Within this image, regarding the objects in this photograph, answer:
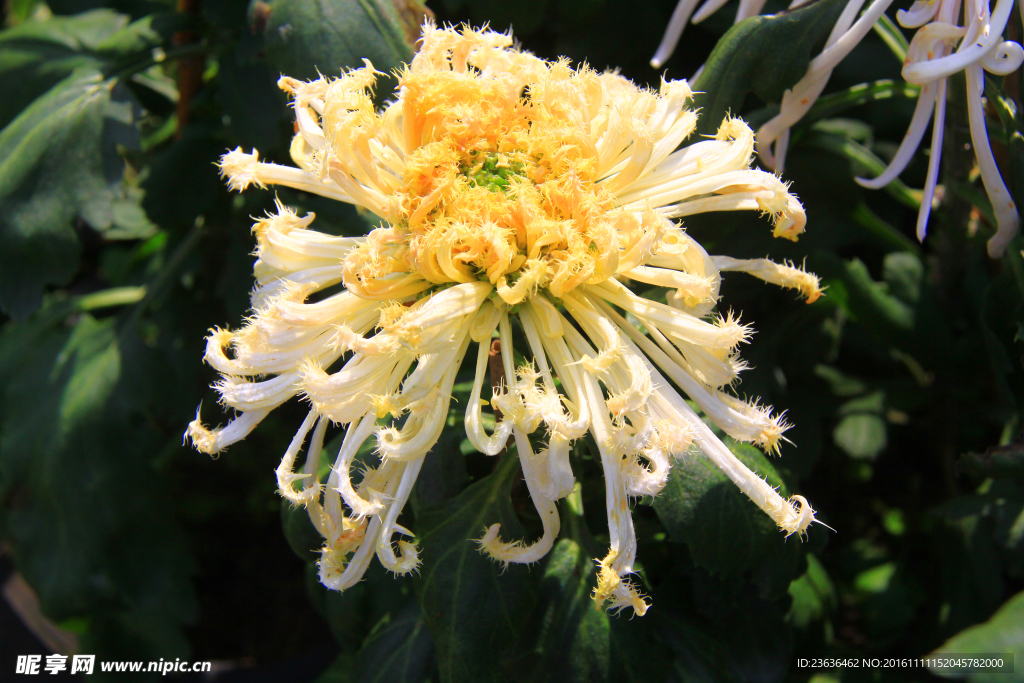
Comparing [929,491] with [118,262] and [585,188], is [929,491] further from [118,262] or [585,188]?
[118,262]

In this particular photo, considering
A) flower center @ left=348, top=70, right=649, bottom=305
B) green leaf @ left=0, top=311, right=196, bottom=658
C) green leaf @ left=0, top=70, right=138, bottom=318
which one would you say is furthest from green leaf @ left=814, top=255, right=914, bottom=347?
green leaf @ left=0, top=311, right=196, bottom=658

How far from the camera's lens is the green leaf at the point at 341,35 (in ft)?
3.92

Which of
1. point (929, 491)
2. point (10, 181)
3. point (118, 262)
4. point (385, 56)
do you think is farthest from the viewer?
point (118, 262)

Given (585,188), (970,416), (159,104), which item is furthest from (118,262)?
(970,416)

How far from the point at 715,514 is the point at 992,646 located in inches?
14.5

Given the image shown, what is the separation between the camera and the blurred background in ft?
3.55

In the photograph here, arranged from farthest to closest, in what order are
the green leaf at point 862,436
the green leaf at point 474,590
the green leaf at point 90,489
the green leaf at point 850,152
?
the green leaf at point 90,489
the green leaf at point 862,436
the green leaf at point 850,152
the green leaf at point 474,590

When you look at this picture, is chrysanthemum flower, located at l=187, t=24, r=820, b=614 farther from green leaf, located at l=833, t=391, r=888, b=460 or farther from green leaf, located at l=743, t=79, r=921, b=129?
green leaf, located at l=833, t=391, r=888, b=460

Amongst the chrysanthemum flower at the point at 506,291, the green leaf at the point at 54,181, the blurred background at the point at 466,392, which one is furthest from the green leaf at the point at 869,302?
the green leaf at the point at 54,181

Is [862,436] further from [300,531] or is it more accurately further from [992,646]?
[300,531]

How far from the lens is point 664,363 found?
91cm

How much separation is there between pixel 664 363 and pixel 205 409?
1015 mm

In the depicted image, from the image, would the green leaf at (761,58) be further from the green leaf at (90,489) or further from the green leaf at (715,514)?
the green leaf at (90,489)

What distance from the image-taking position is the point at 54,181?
1.44m
